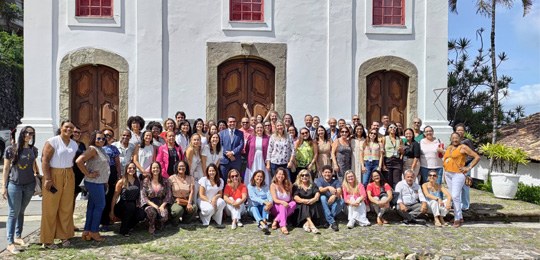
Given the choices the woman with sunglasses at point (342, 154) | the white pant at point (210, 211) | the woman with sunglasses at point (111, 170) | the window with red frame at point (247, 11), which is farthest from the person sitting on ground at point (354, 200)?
the window with red frame at point (247, 11)

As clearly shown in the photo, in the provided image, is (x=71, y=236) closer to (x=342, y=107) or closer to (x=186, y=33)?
(x=186, y=33)

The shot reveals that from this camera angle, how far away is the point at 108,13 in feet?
34.7

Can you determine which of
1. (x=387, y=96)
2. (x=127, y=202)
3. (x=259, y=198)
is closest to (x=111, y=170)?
(x=127, y=202)

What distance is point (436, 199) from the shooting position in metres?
7.60

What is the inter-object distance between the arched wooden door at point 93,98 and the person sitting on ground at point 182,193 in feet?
13.2

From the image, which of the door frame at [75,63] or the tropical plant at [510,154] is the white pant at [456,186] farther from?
the door frame at [75,63]

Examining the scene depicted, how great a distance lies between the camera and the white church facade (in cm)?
1039

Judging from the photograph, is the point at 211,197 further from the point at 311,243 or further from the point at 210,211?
the point at 311,243

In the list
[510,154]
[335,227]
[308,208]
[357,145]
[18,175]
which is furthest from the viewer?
[510,154]

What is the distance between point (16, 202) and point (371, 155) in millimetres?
5271

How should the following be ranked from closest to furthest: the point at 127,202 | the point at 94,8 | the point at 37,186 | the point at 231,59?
the point at 37,186 < the point at 127,202 < the point at 94,8 < the point at 231,59

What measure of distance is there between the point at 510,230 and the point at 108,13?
899 centimetres

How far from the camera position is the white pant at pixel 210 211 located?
7.18 meters

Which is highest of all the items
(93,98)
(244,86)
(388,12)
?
(388,12)
